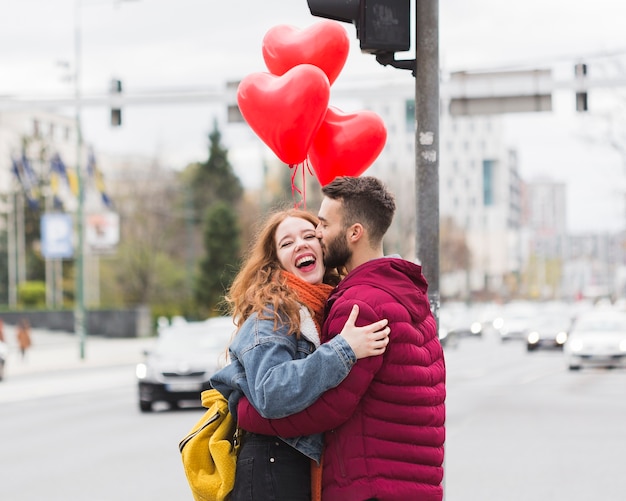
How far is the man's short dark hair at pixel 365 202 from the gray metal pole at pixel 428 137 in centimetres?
107

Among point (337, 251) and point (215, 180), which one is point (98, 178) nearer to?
point (215, 180)

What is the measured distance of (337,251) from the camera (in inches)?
157

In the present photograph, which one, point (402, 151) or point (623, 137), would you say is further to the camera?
point (402, 151)

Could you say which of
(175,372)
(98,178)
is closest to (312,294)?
(175,372)

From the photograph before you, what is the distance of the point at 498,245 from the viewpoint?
174 m

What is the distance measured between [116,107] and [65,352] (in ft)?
106

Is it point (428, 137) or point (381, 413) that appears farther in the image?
point (428, 137)

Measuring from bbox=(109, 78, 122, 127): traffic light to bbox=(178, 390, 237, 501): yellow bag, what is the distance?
52.1 feet

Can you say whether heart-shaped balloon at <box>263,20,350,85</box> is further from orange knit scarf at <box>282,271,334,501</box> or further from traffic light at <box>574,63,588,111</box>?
traffic light at <box>574,63,588,111</box>

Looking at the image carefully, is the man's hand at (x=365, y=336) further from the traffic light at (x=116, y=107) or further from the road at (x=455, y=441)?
the traffic light at (x=116, y=107)

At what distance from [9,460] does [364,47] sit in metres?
9.88

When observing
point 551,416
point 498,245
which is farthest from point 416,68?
point 498,245

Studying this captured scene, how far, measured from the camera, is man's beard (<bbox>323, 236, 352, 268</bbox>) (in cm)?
396

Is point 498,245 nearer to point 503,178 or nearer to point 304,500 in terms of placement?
point 503,178
